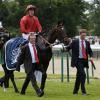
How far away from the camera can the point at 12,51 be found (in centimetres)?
1617

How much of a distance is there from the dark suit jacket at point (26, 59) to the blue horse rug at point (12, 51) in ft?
2.03

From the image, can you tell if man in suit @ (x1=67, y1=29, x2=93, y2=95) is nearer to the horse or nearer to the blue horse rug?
the horse

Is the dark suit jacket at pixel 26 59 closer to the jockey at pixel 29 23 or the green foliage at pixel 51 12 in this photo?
the jockey at pixel 29 23

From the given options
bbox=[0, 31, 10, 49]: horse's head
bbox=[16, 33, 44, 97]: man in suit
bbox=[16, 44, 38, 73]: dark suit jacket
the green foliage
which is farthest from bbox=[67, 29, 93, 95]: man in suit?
the green foliage

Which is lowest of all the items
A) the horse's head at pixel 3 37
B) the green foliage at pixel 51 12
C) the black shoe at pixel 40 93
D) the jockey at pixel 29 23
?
the green foliage at pixel 51 12

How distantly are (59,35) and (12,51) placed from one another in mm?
1641

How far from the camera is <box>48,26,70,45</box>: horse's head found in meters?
15.3

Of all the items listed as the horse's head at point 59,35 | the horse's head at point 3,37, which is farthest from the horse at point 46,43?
the horse's head at point 3,37

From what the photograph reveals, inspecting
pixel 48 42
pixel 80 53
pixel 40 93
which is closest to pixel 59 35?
pixel 48 42

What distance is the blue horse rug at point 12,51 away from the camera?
15.9 metres

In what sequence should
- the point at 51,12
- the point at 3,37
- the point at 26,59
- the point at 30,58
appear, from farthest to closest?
1. the point at 51,12
2. the point at 3,37
3. the point at 26,59
4. the point at 30,58

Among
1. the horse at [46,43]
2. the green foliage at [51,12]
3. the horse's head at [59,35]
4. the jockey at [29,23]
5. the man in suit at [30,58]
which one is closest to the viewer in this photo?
the man in suit at [30,58]

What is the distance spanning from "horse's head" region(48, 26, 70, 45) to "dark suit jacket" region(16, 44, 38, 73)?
44.1 inches

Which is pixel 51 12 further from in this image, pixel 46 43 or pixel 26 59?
pixel 26 59
